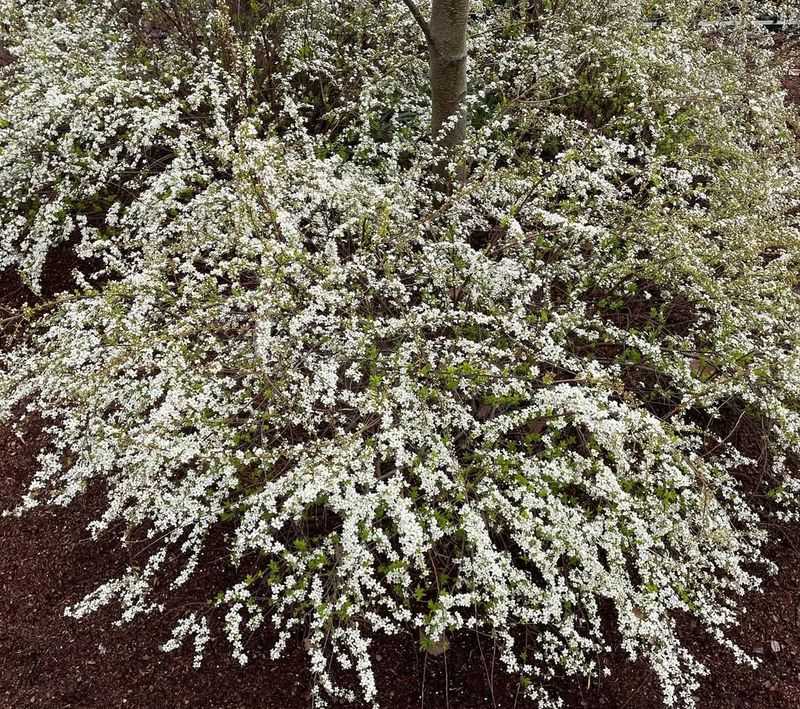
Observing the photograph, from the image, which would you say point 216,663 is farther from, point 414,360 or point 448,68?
point 448,68

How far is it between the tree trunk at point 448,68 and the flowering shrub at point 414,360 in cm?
26

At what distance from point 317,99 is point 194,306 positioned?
240 cm

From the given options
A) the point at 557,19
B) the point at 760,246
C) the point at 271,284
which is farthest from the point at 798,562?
the point at 557,19

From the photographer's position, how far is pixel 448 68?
12.0ft

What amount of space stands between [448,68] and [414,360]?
6.58ft

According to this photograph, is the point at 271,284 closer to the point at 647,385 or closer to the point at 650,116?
the point at 647,385

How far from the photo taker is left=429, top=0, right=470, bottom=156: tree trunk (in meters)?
3.43

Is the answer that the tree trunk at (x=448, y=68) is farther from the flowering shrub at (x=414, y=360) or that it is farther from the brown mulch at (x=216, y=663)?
the brown mulch at (x=216, y=663)

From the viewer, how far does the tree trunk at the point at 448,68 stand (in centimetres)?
343

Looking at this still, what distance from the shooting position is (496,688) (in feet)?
9.36

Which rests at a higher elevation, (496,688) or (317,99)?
(317,99)

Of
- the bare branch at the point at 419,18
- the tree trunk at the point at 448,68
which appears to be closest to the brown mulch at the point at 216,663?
the tree trunk at the point at 448,68

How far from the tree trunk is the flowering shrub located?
26 centimetres

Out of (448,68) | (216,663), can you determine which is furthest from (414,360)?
(448,68)
